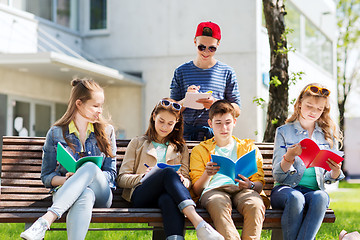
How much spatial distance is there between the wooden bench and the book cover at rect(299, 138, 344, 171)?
409 mm

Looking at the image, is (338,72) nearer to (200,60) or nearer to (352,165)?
(352,165)

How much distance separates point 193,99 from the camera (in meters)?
4.79

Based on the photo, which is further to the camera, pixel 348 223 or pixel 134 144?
pixel 348 223

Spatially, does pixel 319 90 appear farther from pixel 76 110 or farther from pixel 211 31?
pixel 76 110

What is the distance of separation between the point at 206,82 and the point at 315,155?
1311 mm

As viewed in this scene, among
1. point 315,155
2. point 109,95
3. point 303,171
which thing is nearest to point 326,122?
point 303,171

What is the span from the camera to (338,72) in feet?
92.9

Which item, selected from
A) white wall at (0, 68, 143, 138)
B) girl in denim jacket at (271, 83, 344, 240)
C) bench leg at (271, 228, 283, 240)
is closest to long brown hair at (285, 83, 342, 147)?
girl in denim jacket at (271, 83, 344, 240)

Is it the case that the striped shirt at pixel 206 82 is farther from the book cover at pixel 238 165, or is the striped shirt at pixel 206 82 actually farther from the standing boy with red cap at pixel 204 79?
the book cover at pixel 238 165

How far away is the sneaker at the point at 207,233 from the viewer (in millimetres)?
3830

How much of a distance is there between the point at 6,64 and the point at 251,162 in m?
9.96

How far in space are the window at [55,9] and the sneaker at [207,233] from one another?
37.7 feet

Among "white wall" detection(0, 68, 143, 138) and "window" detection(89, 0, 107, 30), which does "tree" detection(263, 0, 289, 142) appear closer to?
"white wall" detection(0, 68, 143, 138)

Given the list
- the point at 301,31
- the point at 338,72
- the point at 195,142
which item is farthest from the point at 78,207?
the point at 338,72
